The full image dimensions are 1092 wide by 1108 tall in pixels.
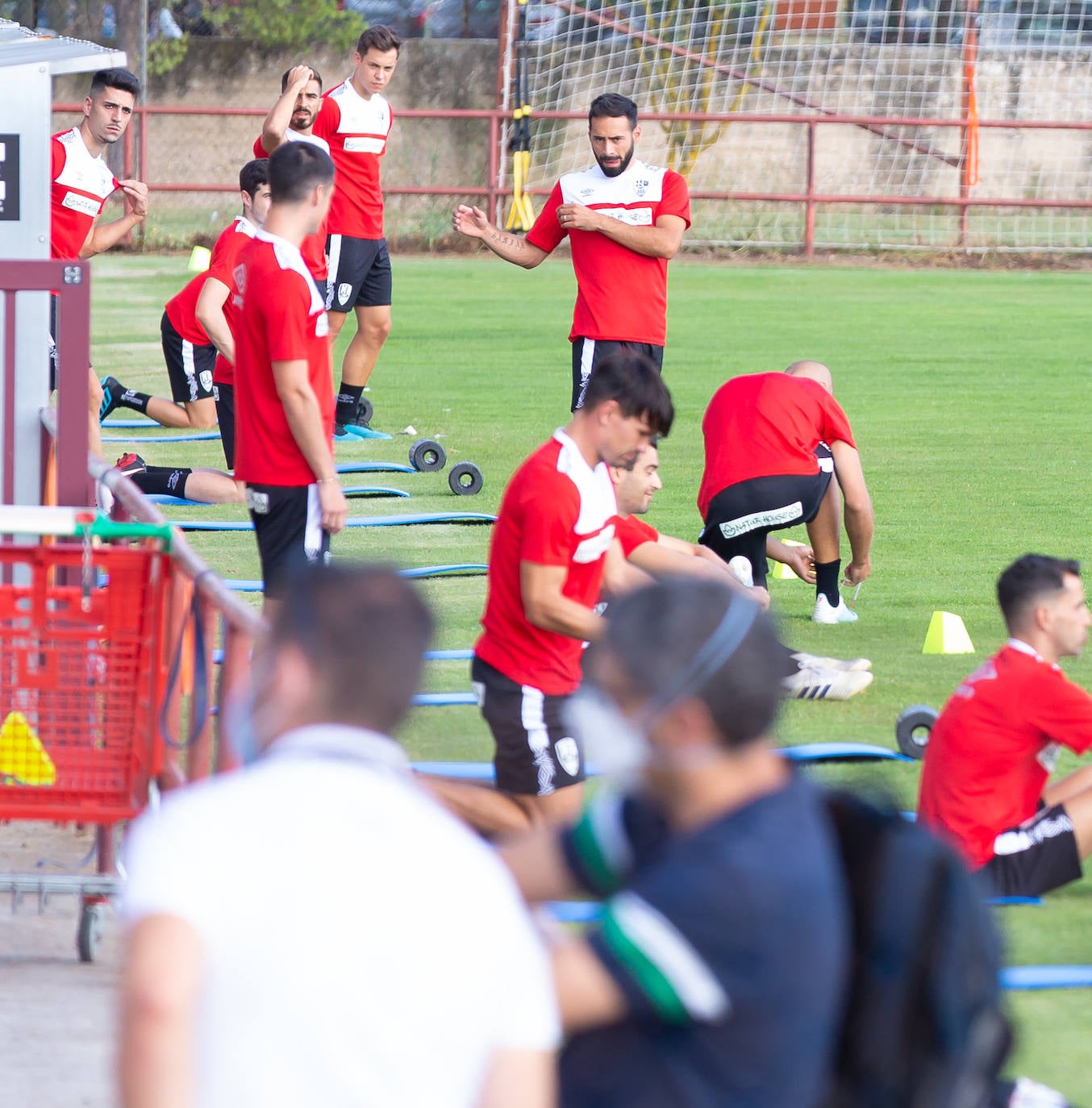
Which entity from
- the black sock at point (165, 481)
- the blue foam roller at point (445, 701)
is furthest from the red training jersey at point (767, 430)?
the black sock at point (165, 481)

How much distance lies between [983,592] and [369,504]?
11.8ft

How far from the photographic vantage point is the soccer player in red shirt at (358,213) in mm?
11922

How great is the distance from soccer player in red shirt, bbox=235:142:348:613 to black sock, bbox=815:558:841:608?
281cm

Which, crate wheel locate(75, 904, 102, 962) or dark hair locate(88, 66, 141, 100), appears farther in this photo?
dark hair locate(88, 66, 141, 100)

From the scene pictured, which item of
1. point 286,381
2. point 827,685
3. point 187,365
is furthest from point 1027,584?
point 187,365

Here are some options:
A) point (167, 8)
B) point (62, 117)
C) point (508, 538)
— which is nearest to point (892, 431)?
point (508, 538)

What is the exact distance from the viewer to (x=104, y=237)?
10.6 metres

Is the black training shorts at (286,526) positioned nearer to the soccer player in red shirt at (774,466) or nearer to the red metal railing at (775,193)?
the soccer player in red shirt at (774,466)

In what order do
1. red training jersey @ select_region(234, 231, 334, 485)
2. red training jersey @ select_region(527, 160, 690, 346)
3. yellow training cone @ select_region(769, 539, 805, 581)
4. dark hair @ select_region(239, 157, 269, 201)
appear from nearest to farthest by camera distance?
red training jersey @ select_region(234, 231, 334, 485) → dark hair @ select_region(239, 157, 269, 201) → yellow training cone @ select_region(769, 539, 805, 581) → red training jersey @ select_region(527, 160, 690, 346)

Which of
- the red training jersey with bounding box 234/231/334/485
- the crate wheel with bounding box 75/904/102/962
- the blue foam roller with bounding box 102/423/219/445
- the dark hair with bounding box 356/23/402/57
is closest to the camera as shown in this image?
the crate wheel with bounding box 75/904/102/962

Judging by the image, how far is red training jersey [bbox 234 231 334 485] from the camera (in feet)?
19.3

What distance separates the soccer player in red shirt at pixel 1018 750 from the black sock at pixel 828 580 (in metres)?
3.21

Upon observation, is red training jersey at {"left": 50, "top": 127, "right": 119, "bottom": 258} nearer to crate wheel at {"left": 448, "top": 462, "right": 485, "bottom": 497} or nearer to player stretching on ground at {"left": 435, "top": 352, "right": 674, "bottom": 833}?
crate wheel at {"left": 448, "top": 462, "right": 485, "bottom": 497}

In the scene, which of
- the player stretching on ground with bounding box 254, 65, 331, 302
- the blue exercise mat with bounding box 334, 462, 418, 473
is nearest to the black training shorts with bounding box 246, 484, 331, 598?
the player stretching on ground with bounding box 254, 65, 331, 302
